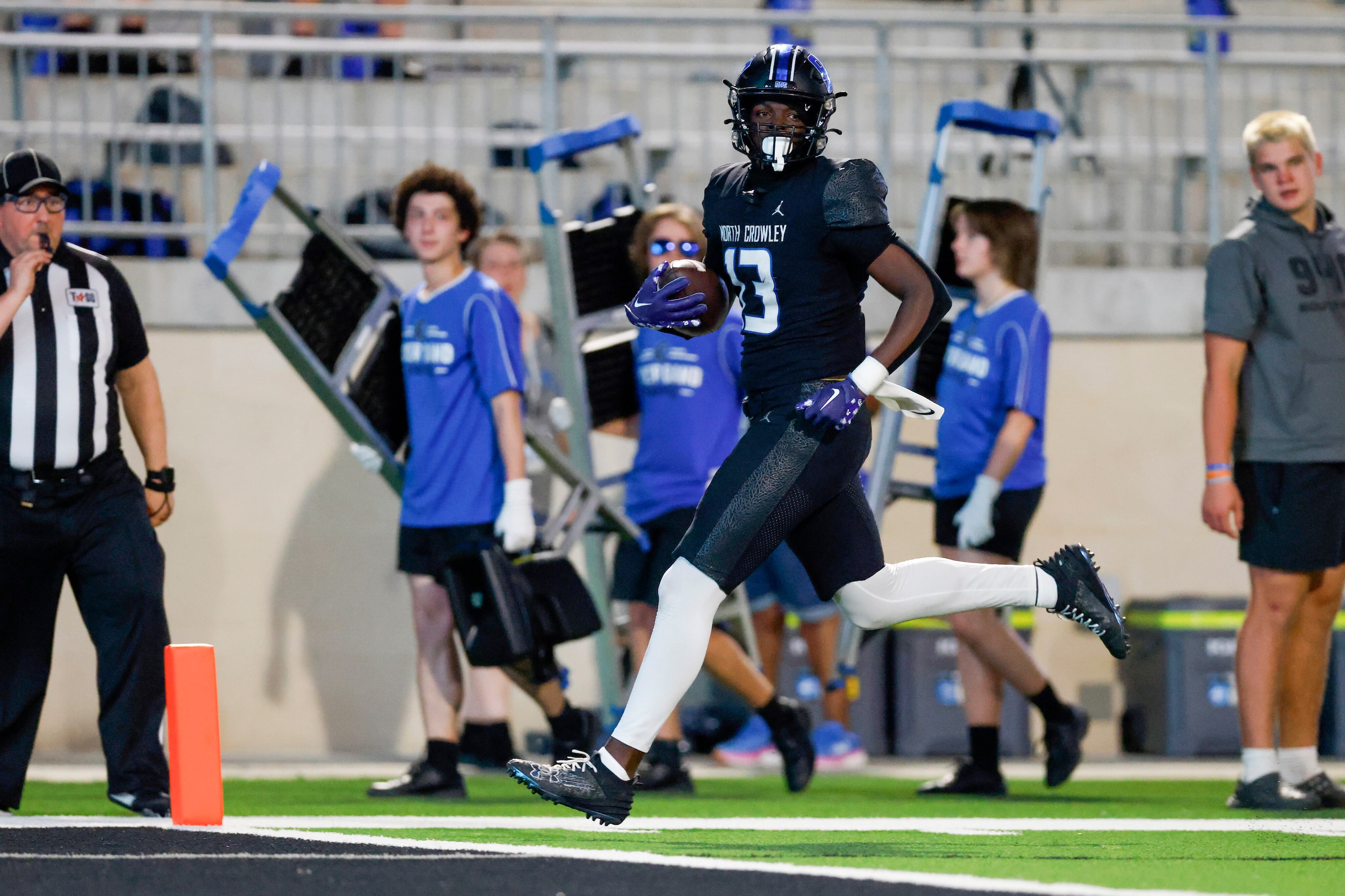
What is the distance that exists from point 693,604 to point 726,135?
5608 millimetres

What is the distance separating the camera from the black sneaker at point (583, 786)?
179 inches

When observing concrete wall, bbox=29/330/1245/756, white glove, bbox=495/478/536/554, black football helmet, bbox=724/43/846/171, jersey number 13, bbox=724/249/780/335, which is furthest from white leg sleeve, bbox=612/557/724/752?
concrete wall, bbox=29/330/1245/756

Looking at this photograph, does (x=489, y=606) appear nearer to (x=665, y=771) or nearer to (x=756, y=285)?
(x=665, y=771)

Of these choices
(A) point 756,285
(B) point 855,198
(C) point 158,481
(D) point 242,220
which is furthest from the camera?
(D) point 242,220

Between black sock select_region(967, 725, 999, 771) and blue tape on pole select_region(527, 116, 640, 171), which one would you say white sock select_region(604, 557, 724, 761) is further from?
blue tape on pole select_region(527, 116, 640, 171)

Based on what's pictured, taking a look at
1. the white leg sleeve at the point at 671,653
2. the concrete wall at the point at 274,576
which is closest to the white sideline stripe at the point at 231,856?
the white leg sleeve at the point at 671,653

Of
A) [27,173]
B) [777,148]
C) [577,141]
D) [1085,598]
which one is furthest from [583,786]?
[577,141]

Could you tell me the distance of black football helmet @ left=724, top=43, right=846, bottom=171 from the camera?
4699 millimetres

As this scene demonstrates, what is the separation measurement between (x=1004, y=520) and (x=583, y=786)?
9.35 ft

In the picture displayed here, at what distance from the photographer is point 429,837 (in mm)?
4938

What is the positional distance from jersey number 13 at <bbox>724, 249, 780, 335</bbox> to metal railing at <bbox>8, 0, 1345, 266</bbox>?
4.19m

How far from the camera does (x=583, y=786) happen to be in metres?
4.57

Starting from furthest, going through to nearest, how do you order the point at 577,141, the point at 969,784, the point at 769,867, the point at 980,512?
the point at 577,141 → the point at 969,784 → the point at 980,512 → the point at 769,867

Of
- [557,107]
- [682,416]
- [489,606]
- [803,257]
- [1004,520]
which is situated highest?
[557,107]
